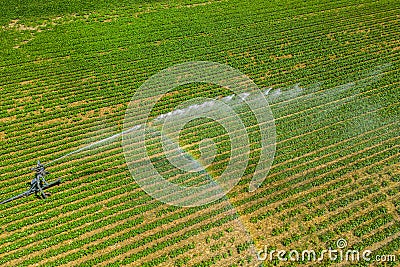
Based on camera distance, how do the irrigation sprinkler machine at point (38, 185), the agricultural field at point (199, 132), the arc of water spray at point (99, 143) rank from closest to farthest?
the agricultural field at point (199, 132) → the irrigation sprinkler machine at point (38, 185) → the arc of water spray at point (99, 143)

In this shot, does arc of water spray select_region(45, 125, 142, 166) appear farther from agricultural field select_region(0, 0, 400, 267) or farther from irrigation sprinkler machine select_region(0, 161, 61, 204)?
irrigation sprinkler machine select_region(0, 161, 61, 204)

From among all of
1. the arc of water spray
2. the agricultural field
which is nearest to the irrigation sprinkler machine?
the agricultural field

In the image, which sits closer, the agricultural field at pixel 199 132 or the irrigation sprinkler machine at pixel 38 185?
the agricultural field at pixel 199 132

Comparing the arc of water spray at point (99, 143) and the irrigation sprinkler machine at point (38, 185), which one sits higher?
the arc of water spray at point (99, 143)

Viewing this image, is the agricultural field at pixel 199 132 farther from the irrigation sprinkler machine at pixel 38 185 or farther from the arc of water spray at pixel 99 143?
the irrigation sprinkler machine at pixel 38 185

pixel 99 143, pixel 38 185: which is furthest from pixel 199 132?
pixel 38 185

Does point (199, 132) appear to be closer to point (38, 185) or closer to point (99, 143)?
point (99, 143)

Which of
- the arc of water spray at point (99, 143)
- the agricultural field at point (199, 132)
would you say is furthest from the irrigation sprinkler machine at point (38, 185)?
the arc of water spray at point (99, 143)

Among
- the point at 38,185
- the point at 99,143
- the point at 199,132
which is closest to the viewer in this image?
the point at 38,185

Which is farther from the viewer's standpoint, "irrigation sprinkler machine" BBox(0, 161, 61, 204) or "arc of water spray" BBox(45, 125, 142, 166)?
"arc of water spray" BBox(45, 125, 142, 166)

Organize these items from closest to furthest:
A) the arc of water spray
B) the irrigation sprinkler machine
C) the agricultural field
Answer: the agricultural field < the irrigation sprinkler machine < the arc of water spray
